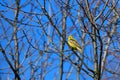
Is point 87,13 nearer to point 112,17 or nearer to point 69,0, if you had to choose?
point 112,17

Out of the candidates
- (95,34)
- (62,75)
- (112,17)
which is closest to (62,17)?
(62,75)

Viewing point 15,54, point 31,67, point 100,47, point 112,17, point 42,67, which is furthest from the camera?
point 42,67

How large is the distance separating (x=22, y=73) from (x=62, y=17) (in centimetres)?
109

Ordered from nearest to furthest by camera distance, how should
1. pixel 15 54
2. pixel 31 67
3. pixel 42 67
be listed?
pixel 15 54, pixel 31 67, pixel 42 67

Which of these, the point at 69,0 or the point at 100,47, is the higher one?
the point at 69,0

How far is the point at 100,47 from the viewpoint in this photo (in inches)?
103

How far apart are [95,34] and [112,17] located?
1.20 metres

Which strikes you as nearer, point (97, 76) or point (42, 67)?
point (97, 76)

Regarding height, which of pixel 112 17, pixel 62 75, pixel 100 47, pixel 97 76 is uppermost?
pixel 112 17

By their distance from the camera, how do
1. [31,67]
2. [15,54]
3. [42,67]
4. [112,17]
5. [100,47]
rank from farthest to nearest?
1. [42,67]
2. [31,67]
3. [15,54]
4. [112,17]
5. [100,47]

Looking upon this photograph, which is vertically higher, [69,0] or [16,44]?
[69,0]

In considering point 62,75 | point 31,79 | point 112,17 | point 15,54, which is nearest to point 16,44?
point 15,54

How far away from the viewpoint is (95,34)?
2.64 meters

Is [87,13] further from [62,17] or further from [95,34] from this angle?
[62,17]
